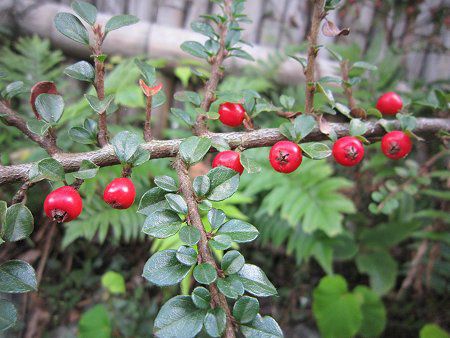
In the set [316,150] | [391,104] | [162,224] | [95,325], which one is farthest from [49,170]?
[95,325]

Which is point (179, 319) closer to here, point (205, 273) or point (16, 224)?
point (205, 273)

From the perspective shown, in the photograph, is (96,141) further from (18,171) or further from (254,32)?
(254,32)

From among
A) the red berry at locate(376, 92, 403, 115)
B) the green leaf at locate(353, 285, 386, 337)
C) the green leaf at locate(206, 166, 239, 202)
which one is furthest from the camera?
the green leaf at locate(353, 285, 386, 337)

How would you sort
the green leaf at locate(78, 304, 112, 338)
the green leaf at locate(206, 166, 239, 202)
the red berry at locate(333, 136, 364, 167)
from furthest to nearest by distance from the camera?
the green leaf at locate(78, 304, 112, 338)
the red berry at locate(333, 136, 364, 167)
the green leaf at locate(206, 166, 239, 202)

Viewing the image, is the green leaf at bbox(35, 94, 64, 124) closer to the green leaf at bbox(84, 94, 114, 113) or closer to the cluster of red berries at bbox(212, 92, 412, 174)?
the green leaf at bbox(84, 94, 114, 113)

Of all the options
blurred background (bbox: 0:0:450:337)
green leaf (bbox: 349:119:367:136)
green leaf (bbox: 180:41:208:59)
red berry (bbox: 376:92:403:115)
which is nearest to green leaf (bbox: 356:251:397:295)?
blurred background (bbox: 0:0:450:337)

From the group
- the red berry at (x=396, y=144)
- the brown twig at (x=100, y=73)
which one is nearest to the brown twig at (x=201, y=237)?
the brown twig at (x=100, y=73)
